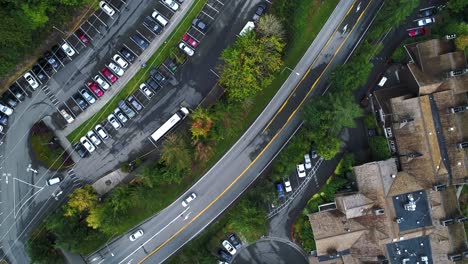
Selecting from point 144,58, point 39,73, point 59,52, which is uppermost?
point 144,58

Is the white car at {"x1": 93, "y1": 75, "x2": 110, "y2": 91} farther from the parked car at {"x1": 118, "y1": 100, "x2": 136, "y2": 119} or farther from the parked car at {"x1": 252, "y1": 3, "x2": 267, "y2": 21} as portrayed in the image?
A: the parked car at {"x1": 252, "y1": 3, "x2": 267, "y2": 21}

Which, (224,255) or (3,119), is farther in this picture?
(224,255)

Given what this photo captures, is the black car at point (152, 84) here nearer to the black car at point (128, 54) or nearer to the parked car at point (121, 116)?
the black car at point (128, 54)

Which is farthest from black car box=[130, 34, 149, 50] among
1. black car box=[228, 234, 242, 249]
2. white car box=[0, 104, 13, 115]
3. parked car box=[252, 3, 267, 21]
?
black car box=[228, 234, 242, 249]

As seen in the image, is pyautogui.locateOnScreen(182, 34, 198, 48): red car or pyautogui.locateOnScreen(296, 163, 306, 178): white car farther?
pyautogui.locateOnScreen(296, 163, 306, 178): white car

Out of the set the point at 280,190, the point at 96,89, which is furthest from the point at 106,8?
the point at 280,190

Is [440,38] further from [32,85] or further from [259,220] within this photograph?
[32,85]

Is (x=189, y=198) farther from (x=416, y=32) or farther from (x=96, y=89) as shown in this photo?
(x=416, y=32)
